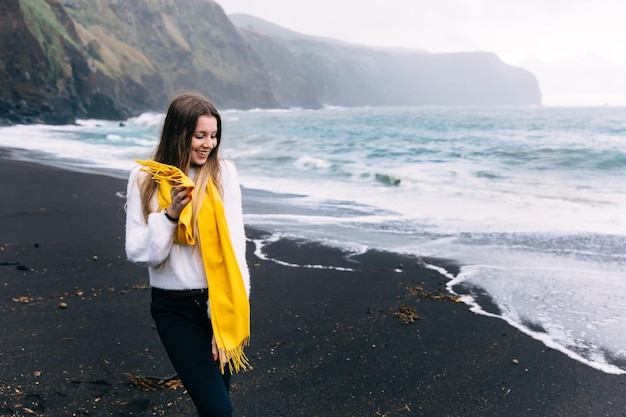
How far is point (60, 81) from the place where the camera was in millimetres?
51406

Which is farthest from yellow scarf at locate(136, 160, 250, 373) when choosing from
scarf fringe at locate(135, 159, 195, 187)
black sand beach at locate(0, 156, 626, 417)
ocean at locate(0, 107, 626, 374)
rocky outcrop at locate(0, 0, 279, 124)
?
ocean at locate(0, 107, 626, 374)

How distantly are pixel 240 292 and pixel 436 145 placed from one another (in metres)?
32.6

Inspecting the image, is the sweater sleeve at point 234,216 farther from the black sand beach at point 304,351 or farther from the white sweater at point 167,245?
the black sand beach at point 304,351

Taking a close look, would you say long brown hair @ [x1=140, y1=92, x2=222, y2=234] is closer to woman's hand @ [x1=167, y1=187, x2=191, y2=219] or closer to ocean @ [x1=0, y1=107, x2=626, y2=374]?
woman's hand @ [x1=167, y1=187, x2=191, y2=219]

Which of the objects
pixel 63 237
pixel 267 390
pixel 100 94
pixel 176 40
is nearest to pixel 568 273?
pixel 267 390

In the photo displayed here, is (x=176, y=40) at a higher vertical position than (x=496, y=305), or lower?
higher

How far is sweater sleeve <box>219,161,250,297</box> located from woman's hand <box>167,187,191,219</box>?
10.5 inches

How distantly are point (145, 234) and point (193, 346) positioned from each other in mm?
529

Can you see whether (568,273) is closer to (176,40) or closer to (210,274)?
(210,274)

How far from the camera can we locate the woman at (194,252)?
2.44m

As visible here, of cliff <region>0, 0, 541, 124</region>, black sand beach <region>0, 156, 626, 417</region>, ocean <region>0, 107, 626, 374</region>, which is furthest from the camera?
cliff <region>0, 0, 541, 124</region>

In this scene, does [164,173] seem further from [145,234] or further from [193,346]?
[193,346]

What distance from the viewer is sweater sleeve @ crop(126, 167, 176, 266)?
2381 millimetres

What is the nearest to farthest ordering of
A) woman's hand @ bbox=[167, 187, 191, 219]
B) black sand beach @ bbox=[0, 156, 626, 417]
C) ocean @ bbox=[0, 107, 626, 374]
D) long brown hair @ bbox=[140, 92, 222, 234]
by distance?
woman's hand @ bbox=[167, 187, 191, 219] → long brown hair @ bbox=[140, 92, 222, 234] → black sand beach @ bbox=[0, 156, 626, 417] → ocean @ bbox=[0, 107, 626, 374]
